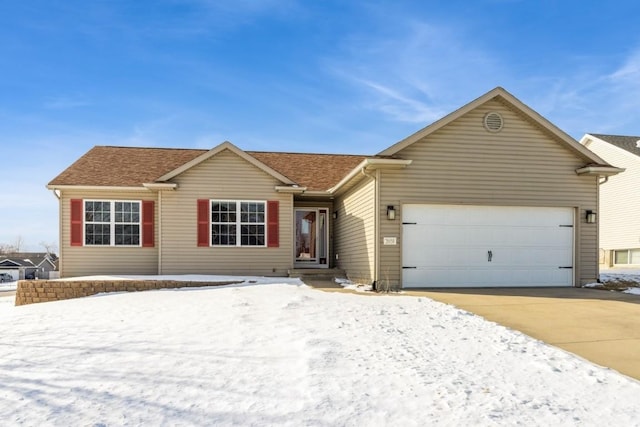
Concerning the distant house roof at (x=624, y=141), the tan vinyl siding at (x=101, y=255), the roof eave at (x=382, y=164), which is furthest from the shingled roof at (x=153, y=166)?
the distant house roof at (x=624, y=141)

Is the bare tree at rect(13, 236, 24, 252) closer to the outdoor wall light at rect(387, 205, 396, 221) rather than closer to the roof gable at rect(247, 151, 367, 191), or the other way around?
the roof gable at rect(247, 151, 367, 191)

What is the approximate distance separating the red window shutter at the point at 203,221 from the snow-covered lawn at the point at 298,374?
21.1ft

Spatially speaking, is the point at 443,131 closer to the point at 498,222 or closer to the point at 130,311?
the point at 498,222

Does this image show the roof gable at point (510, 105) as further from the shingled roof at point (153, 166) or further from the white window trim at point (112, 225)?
the white window trim at point (112, 225)

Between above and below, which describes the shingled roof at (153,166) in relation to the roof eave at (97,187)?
above

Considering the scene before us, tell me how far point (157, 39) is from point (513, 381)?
40.7 ft

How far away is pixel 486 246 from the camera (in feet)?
40.1

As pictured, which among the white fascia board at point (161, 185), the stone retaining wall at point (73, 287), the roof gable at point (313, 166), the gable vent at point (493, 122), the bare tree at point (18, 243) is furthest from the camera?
the bare tree at point (18, 243)

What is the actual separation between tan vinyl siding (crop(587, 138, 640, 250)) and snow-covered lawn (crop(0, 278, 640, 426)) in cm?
1680

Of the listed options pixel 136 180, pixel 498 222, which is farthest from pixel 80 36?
pixel 498 222

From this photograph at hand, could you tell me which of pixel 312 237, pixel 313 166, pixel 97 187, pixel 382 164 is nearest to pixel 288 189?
pixel 312 237

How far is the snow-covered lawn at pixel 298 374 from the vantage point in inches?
147

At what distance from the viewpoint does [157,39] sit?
13039 millimetres

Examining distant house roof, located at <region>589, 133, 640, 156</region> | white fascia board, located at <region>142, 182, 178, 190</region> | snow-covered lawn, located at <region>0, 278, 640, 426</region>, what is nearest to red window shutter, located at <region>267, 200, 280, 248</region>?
white fascia board, located at <region>142, 182, 178, 190</region>
